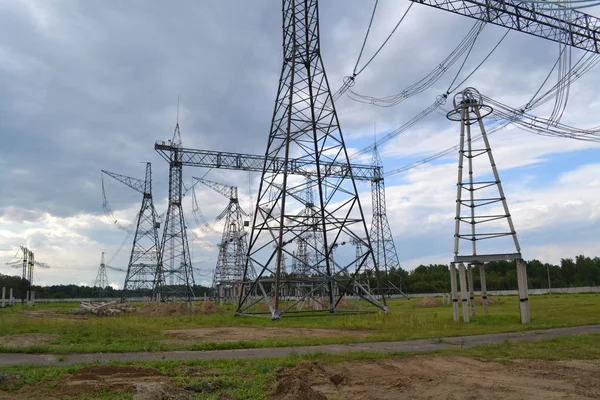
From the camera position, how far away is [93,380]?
28.9 feet

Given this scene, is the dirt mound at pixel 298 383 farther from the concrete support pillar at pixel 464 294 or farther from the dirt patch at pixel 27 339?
the concrete support pillar at pixel 464 294

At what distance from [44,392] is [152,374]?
1.96 m

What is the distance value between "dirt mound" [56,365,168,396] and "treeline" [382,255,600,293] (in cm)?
8148

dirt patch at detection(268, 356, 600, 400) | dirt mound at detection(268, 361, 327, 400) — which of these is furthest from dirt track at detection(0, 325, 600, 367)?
dirt mound at detection(268, 361, 327, 400)

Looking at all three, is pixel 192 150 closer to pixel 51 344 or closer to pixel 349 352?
pixel 51 344

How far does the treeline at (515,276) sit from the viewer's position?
93500 millimetres

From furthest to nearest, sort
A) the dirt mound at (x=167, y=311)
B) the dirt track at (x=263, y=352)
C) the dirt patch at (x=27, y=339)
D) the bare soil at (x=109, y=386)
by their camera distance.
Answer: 1. the dirt mound at (x=167, y=311)
2. the dirt patch at (x=27, y=339)
3. the dirt track at (x=263, y=352)
4. the bare soil at (x=109, y=386)

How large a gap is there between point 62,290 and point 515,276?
107751mm

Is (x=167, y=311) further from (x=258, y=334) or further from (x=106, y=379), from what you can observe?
(x=106, y=379)

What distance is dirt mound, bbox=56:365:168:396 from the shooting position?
26.8 ft

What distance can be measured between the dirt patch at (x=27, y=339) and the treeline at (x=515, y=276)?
75.6m

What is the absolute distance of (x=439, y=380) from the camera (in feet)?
28.2

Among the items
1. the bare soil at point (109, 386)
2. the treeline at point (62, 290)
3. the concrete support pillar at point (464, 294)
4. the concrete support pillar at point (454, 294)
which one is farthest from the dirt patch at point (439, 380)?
the treeline at point (62, 290)

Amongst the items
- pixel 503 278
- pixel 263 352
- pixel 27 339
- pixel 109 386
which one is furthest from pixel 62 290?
pixel 109 386
